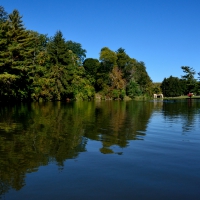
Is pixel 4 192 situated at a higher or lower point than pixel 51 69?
lower

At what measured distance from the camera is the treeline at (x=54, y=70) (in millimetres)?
40094

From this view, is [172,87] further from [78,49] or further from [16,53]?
[16,53]

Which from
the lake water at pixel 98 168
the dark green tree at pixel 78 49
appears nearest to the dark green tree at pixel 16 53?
the lake water at pixel 98 168

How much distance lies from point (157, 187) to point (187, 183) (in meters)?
0.83

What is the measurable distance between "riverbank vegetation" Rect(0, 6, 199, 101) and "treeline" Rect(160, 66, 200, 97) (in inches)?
900

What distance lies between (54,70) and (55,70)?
258 mm

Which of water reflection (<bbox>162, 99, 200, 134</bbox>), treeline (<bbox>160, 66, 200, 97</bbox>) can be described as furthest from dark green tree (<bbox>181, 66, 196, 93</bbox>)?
water reflection (<bbox>162, 99, 200, 134</bbox>)

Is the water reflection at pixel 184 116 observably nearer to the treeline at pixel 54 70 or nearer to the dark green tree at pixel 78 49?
the treeline at pixel 54 70

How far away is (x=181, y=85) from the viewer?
465ft

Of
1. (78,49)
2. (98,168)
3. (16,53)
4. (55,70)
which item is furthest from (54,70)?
(98,168)

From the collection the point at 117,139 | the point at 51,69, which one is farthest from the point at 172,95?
the point at 117,139

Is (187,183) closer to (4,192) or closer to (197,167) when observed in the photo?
(197,167)

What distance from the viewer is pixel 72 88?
246 feet

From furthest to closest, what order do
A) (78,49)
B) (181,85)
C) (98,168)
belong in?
(181,85)
(78,49)
(98,168)
